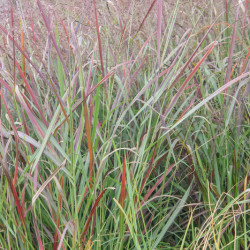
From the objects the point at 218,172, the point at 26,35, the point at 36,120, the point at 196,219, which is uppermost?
the point at 26,35

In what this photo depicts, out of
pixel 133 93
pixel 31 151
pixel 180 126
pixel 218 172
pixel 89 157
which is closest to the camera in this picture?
pixel 89 157

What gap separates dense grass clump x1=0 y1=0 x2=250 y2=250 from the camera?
882 mm

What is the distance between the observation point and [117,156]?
88 cm

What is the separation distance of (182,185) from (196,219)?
111 mm

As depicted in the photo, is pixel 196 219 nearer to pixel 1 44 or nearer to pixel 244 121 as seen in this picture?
pixel 244 121

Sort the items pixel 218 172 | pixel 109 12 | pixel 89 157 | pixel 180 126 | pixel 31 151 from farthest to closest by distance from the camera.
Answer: pixel 109 12
pixel 180 126
pixel 218 172
pixel 31 151
pixel 89 157

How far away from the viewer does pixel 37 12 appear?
4.52ft

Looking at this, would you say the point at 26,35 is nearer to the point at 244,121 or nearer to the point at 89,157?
the point at 89,157

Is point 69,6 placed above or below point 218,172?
above

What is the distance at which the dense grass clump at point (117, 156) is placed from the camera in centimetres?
88

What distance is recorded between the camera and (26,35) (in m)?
1.26

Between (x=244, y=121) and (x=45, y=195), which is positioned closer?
(x=45, y=195)

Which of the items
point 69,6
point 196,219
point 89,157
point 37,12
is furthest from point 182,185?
point 37,12

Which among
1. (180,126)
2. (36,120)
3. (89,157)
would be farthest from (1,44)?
(180,126)
